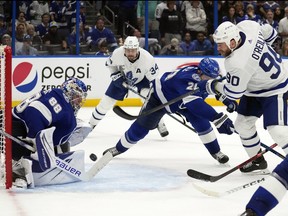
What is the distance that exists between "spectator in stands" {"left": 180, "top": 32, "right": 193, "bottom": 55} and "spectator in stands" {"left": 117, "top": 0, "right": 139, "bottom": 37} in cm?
66

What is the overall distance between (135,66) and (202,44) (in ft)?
10.6

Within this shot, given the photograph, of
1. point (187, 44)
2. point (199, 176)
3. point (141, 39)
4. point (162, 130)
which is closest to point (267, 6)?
point (187, 44)

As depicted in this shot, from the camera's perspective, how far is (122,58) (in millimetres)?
7059

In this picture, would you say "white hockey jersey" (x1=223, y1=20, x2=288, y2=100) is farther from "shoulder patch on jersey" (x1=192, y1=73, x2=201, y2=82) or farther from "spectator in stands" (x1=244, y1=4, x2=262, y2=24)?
"spectator in stands" (x1=244, y1=4, x2=262, y2=24)

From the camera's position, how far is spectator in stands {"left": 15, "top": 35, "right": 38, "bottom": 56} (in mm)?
9328

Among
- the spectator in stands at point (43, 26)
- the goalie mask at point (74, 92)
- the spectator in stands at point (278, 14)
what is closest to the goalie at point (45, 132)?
the goalie mask at point (74, 92)

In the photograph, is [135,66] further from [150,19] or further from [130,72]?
[150,19]

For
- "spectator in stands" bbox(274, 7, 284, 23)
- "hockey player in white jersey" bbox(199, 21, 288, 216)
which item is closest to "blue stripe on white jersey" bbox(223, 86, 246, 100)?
"hockey player in white jersey" bbox(199, 21, 288, 216)

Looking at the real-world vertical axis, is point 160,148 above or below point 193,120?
below

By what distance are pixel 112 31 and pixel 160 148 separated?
3455 millimetres

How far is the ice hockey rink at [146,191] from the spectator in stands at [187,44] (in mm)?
3388

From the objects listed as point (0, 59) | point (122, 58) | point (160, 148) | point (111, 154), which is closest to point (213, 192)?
point (111, 154)

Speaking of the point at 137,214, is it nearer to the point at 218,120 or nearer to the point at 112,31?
the point at 218,120

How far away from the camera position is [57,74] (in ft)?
30.7
